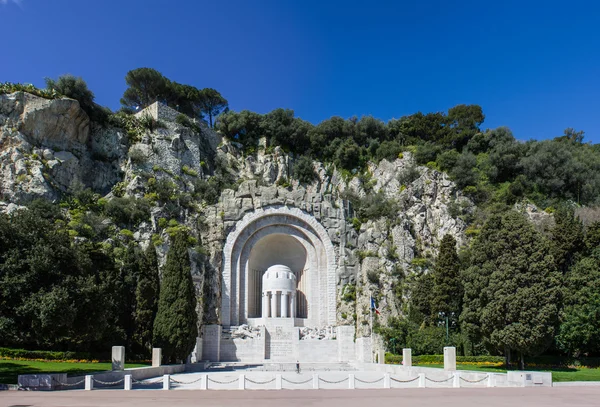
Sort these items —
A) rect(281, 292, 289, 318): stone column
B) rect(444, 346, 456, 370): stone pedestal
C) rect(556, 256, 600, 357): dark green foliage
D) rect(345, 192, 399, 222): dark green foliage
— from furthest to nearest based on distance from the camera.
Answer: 1. rect(345, 192, 399, 222): dark green foliage
2. rect(281, 292, 289, 318): stone column
3. rect(556, 256, 600, 357): dark green foliage
4. rect(444, 346, 456, 370): stone pedestal

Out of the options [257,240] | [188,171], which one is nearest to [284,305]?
[257,240]

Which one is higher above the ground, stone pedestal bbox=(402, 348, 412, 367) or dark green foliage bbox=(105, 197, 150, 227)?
dark green foliage bbox=(105, 197, 150, 227)

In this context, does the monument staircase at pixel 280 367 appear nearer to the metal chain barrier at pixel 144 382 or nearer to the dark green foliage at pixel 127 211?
the metal chain barrier at pixel 144 382

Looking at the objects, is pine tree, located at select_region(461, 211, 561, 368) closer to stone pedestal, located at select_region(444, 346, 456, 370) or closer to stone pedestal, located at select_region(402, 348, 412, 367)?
stone pedestal, located at select_region(444, 346, 456, 370)

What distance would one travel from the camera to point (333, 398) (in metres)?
15.5

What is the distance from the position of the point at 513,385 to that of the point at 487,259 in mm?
9974

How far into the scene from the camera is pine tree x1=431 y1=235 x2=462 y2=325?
33594mm

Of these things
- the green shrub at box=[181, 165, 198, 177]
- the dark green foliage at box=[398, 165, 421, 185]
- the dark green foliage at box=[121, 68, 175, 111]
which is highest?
the dark green foliage at box=[121, 68, 175, 111]

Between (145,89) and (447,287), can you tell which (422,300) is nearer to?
(447,287)

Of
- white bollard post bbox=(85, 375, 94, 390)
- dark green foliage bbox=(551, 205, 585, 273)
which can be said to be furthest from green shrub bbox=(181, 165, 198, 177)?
white bollard post bbox=(85, 375, 94, 390)

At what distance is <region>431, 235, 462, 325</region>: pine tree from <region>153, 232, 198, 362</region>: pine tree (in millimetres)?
15464

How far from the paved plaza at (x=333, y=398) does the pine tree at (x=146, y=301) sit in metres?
13.5

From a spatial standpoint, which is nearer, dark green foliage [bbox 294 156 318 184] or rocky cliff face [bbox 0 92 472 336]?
rocky cliff face [bbox 0 92 472 336]

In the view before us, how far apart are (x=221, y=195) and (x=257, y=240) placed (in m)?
4.70
